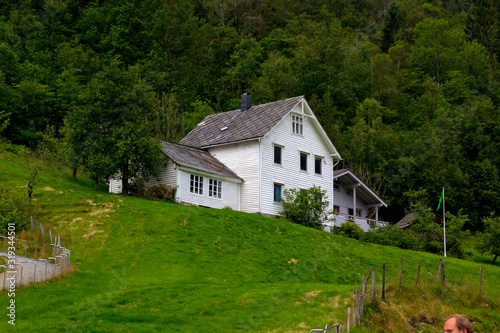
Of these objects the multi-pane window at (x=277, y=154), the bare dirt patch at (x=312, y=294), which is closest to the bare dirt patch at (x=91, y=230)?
the bare dirt patch at (x=312, y=294)

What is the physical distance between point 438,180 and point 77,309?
168 feet

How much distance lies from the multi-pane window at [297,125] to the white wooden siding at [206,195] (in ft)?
21.7

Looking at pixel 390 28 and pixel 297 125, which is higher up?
pixel 390 28

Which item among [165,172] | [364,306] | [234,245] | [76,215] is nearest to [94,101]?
[165,172]

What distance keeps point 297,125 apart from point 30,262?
1075 inches

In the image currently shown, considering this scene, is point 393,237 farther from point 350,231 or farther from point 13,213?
point 13,213

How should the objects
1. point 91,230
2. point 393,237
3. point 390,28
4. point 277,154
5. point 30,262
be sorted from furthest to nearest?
point 390,28 < point 277,154 < point 393,237 < point 91,230 < point 30,262

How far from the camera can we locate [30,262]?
2042cm

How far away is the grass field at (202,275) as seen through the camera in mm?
18250

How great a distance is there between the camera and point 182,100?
70.4 metres

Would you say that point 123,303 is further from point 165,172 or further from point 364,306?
point 165,172

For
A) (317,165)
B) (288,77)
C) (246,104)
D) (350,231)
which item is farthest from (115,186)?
(288,77)

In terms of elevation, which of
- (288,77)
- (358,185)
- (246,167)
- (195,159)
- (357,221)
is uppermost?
(288,77)

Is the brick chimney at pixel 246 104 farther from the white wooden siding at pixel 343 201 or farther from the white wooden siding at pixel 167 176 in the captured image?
the white wooden siding at pixel 167 176
